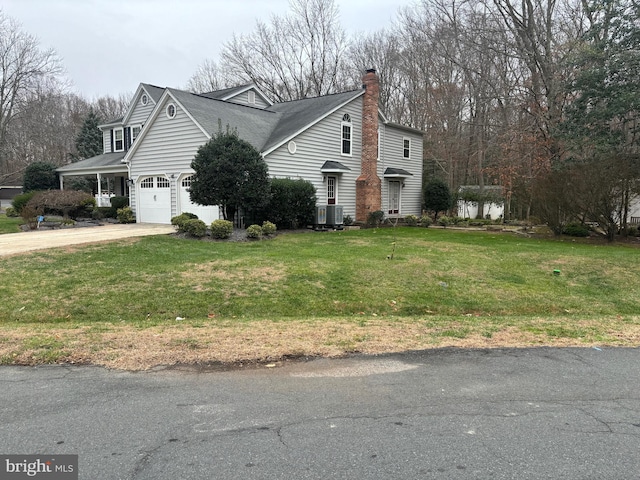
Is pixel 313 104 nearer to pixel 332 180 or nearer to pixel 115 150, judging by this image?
pixel 332 180

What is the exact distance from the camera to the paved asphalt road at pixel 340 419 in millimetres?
2766

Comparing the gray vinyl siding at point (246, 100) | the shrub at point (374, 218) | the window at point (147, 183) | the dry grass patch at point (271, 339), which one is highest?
the gray vinyl siding at point (246, 100)

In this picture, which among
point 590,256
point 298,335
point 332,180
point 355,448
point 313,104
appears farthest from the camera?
point 313,104

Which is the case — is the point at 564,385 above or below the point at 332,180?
below

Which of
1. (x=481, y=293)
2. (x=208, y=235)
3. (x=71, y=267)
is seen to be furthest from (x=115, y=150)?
(x=481, y=293)

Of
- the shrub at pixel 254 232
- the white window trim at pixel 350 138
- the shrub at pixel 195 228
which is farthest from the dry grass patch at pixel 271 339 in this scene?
the white window trim at pixel 350 138

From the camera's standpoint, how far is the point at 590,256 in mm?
11820

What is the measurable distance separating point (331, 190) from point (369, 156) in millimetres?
2796

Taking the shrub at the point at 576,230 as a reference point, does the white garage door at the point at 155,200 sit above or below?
above

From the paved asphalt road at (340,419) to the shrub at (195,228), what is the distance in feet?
30.2

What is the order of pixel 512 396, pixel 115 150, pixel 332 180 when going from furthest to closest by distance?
pixel 115 150
pixel 332 180
pixel 512 396

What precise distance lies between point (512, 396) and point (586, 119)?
17.6 m

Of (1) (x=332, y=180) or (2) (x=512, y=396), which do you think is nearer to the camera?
(2) (x=512, y=396)

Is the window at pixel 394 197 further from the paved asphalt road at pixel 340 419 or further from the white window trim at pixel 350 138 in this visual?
the paved asphalt road at pixel 340 419
